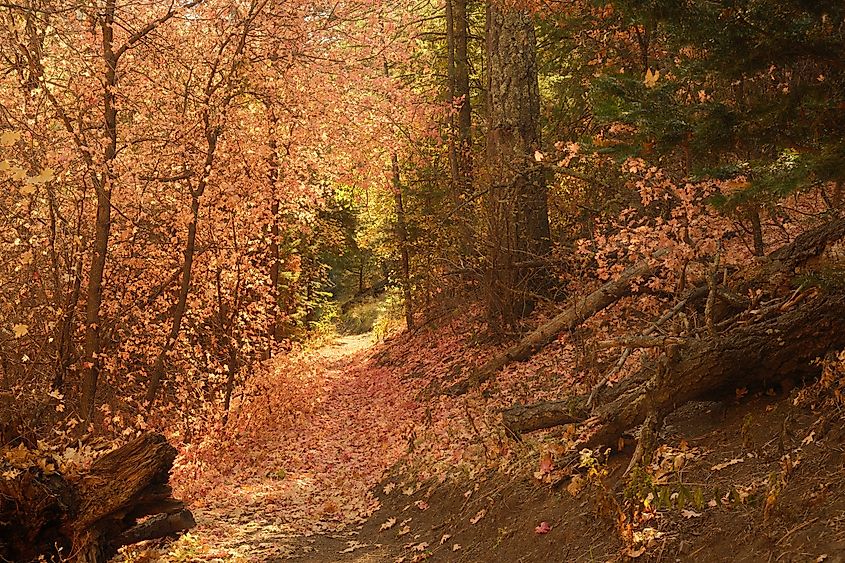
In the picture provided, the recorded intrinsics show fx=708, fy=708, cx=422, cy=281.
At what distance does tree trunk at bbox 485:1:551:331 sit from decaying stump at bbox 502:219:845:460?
5234mm

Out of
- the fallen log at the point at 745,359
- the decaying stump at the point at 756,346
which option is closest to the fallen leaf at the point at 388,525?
the decaying stump at the point at 756,346

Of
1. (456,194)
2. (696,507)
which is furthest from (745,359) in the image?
(456,194)

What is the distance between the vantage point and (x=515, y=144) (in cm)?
1166

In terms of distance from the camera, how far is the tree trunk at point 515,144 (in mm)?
11312

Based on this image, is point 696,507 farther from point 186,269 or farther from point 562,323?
point 186,269

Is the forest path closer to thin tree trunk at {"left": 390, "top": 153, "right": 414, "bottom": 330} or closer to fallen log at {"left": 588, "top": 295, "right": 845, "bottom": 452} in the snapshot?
thin tree trunk at {"left": 390, "top": 153, "right": 414, "bottom": 330}

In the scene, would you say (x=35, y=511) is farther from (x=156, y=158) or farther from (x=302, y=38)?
(x=302, y=38)

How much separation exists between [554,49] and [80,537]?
466 inches

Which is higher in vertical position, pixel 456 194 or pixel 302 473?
pixel 456 194

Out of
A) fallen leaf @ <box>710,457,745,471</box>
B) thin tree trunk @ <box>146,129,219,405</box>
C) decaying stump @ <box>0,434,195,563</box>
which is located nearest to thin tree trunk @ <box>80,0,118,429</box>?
thin tree trunk @ <box>146,129,219,405</box>

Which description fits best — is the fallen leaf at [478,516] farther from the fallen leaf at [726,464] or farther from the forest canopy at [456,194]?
the fallen leaf at [726,464]

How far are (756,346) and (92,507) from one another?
550 centimetres

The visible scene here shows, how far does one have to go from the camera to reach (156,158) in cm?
1138

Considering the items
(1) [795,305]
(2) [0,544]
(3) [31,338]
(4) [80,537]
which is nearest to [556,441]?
(1) [795,305]
